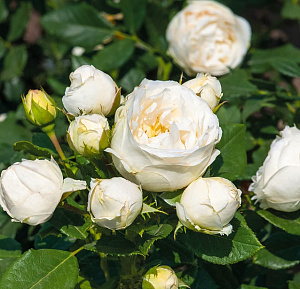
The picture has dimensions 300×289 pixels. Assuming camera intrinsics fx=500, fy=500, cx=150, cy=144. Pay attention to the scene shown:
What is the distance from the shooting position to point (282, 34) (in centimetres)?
244

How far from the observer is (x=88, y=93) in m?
0.85

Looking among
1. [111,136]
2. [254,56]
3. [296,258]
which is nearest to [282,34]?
[254,56]

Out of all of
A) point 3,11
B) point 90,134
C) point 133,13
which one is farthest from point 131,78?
point 90,134

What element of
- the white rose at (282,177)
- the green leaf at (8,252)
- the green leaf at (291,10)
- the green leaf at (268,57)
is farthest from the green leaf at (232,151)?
the green leaf at (291,10)

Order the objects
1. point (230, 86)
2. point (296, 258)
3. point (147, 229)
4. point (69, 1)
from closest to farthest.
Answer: point (147, 229) < point (296, 258) < point (230, 86) < point (69, 1)

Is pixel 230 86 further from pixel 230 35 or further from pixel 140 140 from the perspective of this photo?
pixel 140 140

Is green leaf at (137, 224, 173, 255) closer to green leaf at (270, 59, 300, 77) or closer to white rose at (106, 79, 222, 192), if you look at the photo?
white rose at (106, 79, 222, 192)

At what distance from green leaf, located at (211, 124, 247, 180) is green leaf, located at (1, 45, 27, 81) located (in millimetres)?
1072

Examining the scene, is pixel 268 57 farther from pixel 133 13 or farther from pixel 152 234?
pixel 152 234

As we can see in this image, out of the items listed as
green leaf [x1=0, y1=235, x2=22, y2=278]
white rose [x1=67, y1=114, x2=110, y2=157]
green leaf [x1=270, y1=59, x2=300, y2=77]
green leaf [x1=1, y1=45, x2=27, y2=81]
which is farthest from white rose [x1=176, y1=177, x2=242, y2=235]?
green leaf [x1=1, y1=45, x2=27, y2=81]

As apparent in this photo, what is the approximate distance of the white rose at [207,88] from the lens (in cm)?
87

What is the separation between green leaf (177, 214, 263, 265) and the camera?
86cm

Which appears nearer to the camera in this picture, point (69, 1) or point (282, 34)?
point (69, 1)

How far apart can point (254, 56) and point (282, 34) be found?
874 millimetres
